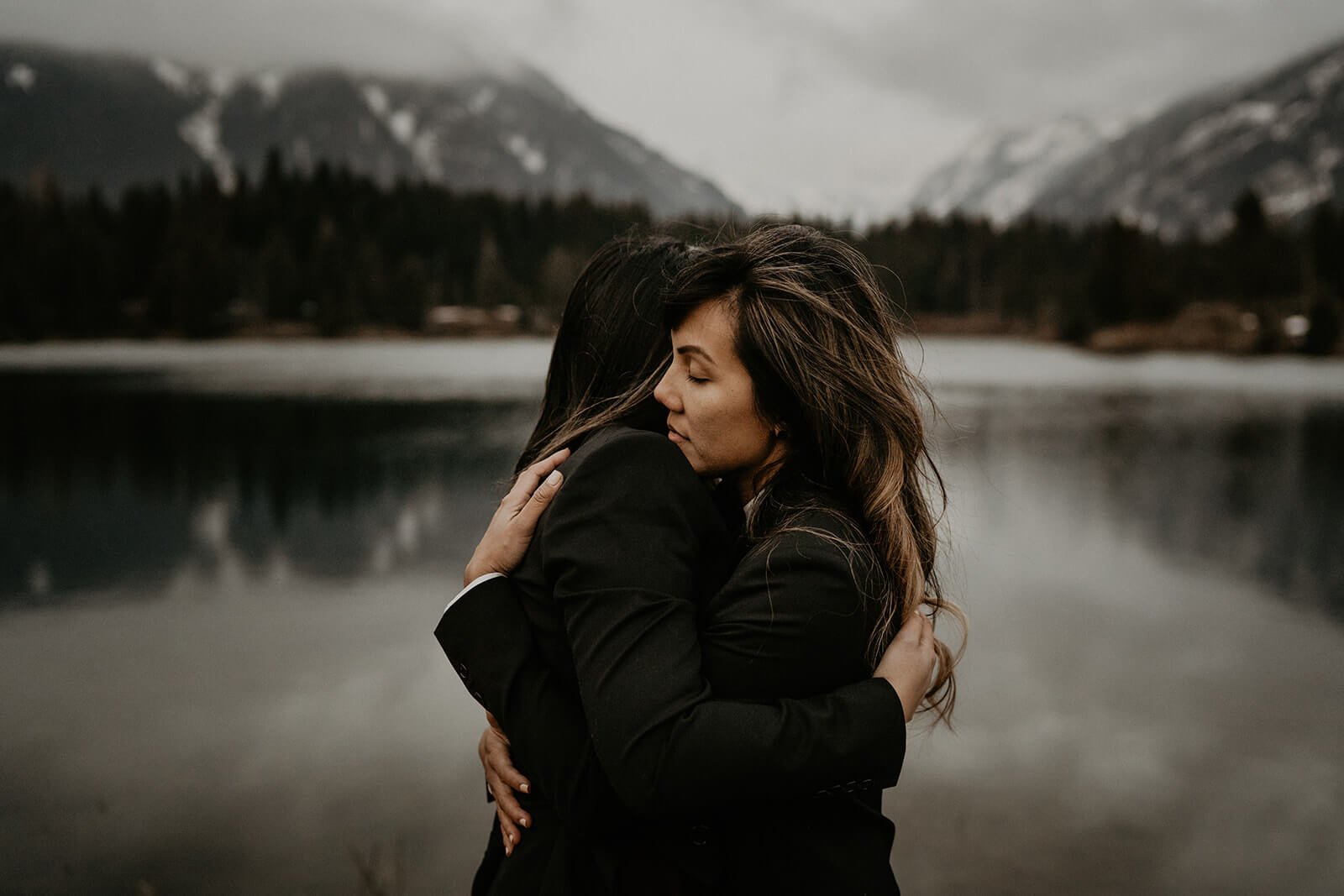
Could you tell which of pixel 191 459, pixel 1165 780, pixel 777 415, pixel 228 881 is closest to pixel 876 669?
pixel 777 415

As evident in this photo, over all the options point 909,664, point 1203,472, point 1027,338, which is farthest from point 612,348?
point 1027,338

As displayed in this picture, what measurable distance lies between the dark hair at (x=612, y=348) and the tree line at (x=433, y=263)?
77.3 meters

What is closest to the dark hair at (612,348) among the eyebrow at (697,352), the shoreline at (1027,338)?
the eyebrow at (697,352)

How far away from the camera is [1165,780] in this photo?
696 centimetres

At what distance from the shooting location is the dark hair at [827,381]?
7.43 ft

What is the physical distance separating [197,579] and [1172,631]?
11.7 meters

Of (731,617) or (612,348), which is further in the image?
(612,348)

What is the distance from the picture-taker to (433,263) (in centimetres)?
13338

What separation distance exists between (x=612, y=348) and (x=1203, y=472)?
68.7 feet

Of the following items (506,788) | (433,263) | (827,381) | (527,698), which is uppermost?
(433,263)

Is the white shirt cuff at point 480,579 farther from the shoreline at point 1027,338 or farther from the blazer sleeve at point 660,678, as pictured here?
the shoreline at point 1027,338

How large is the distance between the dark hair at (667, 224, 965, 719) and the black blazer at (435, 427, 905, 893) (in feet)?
0.67

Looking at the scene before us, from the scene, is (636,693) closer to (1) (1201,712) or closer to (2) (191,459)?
(1) (1201,712)

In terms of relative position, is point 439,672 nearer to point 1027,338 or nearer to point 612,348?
point 612,348
